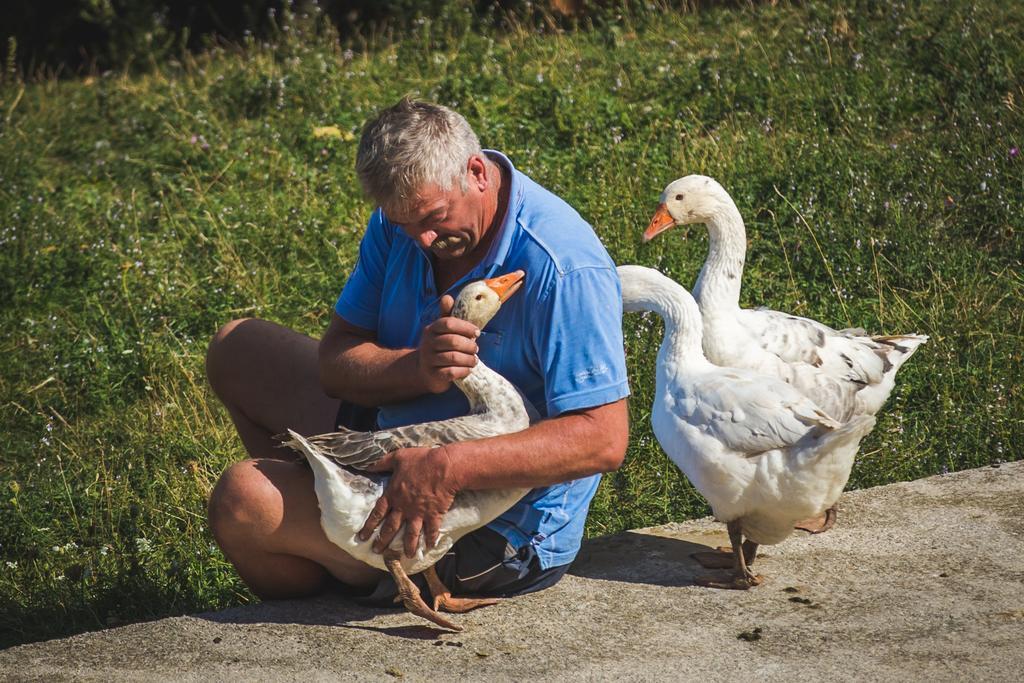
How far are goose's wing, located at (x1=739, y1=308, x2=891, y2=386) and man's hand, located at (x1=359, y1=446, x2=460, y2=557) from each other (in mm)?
1929

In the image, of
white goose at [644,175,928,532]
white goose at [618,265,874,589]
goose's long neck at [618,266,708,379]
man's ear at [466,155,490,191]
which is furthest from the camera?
white goose at [644,175,928,532]

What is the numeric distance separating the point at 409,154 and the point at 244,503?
101 cm

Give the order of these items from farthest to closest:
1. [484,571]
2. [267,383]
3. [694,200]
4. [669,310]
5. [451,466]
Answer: [694,200] → [669,310] → [267,383] → [484,571] → [451,466]

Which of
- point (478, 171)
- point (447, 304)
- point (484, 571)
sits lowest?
point (484, 571)

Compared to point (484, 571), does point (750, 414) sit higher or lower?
higher

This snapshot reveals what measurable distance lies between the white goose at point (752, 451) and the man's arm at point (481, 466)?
0.63 metres

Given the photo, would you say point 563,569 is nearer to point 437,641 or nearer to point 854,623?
point 437,641

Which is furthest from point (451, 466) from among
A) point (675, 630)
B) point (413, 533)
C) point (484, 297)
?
point (675, 630)

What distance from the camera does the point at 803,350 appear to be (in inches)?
175

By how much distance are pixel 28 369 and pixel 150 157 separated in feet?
7.98

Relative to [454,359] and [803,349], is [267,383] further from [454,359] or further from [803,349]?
[803,349]

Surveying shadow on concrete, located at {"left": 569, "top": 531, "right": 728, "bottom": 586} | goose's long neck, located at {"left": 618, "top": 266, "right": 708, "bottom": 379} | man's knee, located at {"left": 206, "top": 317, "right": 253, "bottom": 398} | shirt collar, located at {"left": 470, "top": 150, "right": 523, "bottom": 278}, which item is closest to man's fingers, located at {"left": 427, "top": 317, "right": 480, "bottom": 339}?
shirt collar, located at {"left": 470, "top": 150, "right": 523, "bottom": 278}

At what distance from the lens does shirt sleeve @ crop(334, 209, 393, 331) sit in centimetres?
353

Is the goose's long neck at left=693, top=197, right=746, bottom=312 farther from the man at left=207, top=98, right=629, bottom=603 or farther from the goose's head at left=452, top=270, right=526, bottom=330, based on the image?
the goose's head at left=452, top=270, right=526, bottom=330
